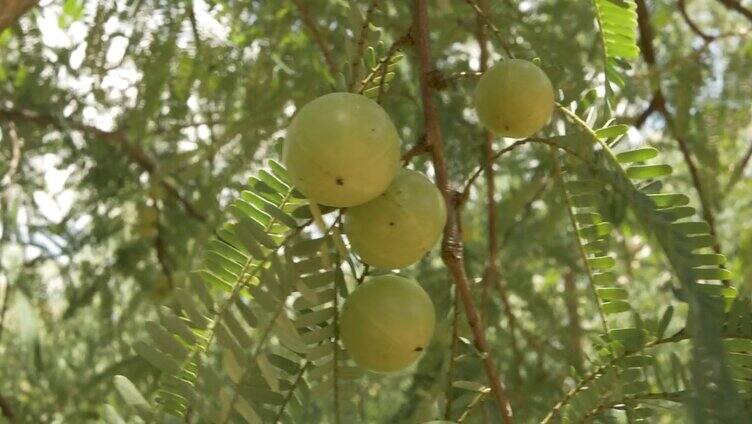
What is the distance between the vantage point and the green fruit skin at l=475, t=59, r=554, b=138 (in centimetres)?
88

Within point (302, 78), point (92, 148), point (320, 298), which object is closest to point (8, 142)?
point (92, 148)

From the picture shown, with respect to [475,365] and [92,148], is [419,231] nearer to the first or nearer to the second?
A: [475,365]

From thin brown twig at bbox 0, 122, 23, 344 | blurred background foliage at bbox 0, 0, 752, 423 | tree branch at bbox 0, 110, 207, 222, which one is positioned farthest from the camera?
tree branch at bbox 0, 110, 207, 222

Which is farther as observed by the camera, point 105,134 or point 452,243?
point 105,134

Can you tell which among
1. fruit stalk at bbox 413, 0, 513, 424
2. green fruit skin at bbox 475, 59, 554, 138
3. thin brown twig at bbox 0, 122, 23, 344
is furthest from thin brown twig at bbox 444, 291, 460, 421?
thin brown twig at bbox 0, 122, 23, 344

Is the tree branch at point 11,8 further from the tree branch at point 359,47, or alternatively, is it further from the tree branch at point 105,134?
the tree branch at point 105,134

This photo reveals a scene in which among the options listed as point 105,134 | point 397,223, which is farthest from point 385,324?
point 105,134

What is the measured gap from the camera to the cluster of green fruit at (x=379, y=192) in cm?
71

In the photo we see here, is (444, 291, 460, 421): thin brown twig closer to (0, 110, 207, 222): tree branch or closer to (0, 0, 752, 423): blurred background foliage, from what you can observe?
(0, 0, 752, 423): blurred background foliage

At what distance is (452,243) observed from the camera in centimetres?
85

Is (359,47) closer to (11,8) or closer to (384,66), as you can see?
(384,66)

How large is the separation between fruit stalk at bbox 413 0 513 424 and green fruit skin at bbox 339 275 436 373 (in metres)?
0.04

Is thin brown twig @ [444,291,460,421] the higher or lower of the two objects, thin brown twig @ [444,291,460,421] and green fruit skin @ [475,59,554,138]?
the lower

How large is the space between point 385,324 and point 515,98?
282 mm
